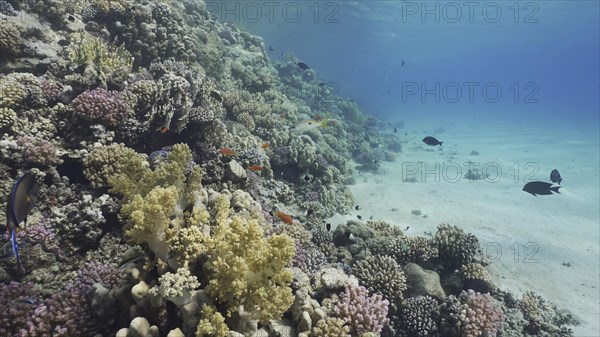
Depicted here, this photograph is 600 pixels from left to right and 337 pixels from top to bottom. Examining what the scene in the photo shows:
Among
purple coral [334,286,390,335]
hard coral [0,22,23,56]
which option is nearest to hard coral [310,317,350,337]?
purple coral [334,286,390,335]

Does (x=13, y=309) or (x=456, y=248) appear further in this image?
(x=456, y=248)

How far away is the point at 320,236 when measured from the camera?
287 inches

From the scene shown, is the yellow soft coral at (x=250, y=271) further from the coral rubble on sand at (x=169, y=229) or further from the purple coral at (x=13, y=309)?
the purple coral at (x=13, y=309)

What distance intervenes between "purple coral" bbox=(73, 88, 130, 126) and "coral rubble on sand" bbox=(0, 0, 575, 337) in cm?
2

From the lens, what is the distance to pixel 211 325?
9.45ft

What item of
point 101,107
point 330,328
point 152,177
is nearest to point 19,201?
point 152,177

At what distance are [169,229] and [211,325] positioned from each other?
113 centimetres

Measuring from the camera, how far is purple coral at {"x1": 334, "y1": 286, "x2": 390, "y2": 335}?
4.14 metres

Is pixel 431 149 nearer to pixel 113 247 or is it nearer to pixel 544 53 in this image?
pixel 113 247

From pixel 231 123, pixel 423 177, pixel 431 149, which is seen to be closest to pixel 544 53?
pixel 431 149

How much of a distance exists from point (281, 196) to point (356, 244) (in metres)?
2.93

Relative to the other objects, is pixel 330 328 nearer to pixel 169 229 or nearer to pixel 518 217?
pixel 169 229

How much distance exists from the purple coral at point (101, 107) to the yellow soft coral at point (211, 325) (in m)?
4.95
